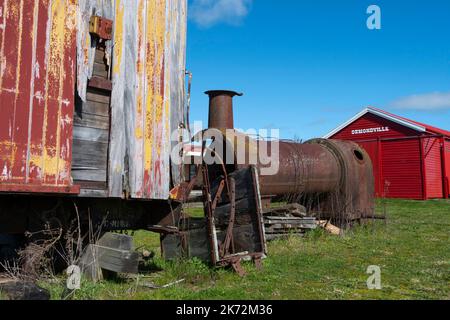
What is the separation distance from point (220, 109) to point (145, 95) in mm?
3996

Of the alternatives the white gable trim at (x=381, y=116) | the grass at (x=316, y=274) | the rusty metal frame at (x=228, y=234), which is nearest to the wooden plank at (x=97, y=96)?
the rusty metal frame at (x=228, y=234)

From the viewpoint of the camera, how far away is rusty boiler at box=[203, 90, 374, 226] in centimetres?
880

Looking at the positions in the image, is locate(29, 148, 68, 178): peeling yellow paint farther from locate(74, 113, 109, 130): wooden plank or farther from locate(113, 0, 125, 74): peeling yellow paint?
locate(113, 0, 125, 74): peeling yellow paint

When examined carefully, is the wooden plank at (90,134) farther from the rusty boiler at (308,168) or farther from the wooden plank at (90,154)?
the rusty boiler at (308,168)

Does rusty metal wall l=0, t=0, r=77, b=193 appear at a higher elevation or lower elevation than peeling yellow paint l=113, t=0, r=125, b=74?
lower

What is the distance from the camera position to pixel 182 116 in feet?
21.7

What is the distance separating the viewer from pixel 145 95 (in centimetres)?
595

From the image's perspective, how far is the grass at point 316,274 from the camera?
502cm

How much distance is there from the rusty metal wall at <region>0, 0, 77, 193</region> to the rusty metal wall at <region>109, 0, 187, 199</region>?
2.26ft

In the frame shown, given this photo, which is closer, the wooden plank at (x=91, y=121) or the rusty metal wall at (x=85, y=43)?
the rusty metal wall at (x=85, y=43)

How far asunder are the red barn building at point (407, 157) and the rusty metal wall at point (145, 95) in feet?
58.4

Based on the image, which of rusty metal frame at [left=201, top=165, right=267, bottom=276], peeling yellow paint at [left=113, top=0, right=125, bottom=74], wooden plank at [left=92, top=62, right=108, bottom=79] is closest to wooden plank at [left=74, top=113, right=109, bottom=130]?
wooden plank at [left=92, top=62, right=108, bottom=79]
